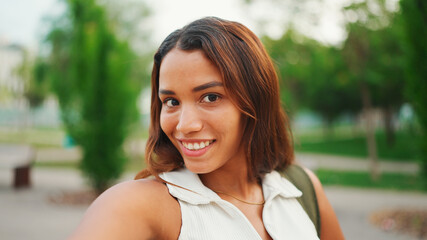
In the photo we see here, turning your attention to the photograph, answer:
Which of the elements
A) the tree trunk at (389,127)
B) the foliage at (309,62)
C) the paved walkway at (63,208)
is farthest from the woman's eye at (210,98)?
the tree trunk at (389,127)

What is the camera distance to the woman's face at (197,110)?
130cm

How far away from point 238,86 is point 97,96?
773 cm

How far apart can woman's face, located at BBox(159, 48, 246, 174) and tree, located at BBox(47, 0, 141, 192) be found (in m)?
7.55

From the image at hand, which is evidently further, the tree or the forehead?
the tree

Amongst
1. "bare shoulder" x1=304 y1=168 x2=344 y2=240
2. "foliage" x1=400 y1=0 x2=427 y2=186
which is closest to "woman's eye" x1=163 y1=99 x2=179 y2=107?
"bare shoulder" x1=304 y1=168 x2=344 y2=240

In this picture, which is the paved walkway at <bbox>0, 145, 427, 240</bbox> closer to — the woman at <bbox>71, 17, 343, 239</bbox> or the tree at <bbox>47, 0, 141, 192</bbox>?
the tree at <bbox>47, 0, 141, 192</bbox>

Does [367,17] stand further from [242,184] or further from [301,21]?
[242,184]

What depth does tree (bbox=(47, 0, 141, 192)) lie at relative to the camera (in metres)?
8.58

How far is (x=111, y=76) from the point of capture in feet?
28.1

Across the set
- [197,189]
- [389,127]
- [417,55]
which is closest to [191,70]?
[197,189]

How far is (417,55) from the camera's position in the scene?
596cm

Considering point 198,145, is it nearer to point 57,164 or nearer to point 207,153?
point 207,153

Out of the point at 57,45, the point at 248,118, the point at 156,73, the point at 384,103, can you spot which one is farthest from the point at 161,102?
the point at 384,103

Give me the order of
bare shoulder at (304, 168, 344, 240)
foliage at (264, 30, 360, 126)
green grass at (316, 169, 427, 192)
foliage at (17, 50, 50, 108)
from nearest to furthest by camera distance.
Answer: bare shoulder at (304, 168, 344, 240) < green grass at (316, 169, 427, 192) < foliage at (264, 30, 360, 126) < foliage at (17, 50, 50, 108)
